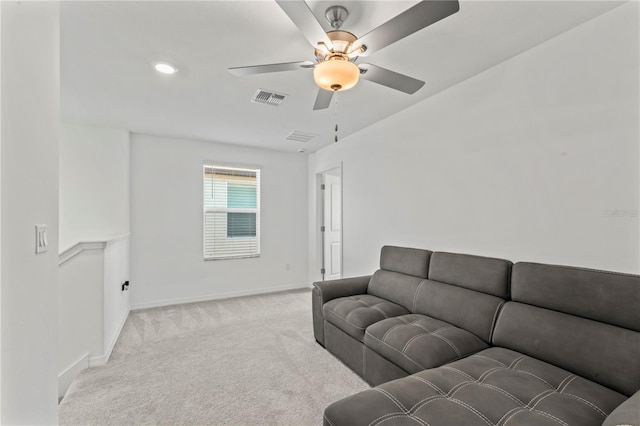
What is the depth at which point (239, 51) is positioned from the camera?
2096 mm

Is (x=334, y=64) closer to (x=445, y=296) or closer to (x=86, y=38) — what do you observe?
(x=86, y=38)

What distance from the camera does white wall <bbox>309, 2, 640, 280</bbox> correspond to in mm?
1738

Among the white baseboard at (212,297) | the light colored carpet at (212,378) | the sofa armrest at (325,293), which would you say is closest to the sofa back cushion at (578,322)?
the light colored carpet at (212,378)

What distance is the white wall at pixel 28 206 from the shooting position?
0.89 metres

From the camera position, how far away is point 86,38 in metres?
1.93

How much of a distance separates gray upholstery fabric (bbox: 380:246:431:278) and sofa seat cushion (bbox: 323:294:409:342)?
356 millimetres

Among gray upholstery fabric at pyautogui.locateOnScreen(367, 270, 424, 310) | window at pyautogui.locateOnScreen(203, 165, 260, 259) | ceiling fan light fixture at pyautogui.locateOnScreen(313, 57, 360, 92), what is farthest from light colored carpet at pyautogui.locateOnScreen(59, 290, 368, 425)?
ceiling fan light fixture at pyautogui.locateOnScreen(313, 57, 360, 92)

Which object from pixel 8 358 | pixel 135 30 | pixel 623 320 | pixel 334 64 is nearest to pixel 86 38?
pixel 135 30

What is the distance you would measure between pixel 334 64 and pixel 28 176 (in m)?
1.40

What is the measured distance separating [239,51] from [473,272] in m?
2.38

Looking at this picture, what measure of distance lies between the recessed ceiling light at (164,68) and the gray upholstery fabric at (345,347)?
254cm

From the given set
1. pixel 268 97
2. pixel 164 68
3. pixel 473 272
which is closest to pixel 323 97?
pixel 268 97

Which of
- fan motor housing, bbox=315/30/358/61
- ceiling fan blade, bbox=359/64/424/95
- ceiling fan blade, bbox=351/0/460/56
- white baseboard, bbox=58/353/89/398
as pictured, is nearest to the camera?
ceiling fan blade, bbox=351/0/460/56

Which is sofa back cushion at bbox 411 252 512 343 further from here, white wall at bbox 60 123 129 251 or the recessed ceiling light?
white wall at bbox 60 123 129 251
